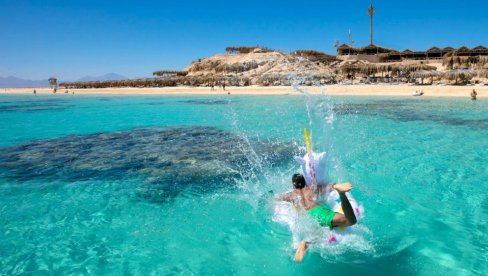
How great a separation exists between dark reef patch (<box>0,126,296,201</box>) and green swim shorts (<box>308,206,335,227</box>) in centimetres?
333

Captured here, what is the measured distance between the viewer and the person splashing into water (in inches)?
139

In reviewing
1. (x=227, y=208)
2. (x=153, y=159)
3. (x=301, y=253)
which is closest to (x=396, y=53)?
(x=153, y=159)

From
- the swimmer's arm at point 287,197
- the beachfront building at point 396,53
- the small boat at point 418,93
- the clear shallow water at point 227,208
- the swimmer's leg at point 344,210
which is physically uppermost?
the beachfront building at point 396,53

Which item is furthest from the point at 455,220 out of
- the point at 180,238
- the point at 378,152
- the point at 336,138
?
the point at 336,138

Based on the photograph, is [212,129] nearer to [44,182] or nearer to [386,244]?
[44,182]

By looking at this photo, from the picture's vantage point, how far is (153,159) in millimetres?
9609

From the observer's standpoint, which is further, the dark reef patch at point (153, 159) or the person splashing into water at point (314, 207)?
the dark reef patch at point (153, 159)

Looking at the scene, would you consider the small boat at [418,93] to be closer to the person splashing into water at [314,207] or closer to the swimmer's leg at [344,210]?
the person splashing into water at [314,207]

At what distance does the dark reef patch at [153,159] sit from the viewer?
773 centimetres

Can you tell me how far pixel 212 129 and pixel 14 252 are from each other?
10.8 meters

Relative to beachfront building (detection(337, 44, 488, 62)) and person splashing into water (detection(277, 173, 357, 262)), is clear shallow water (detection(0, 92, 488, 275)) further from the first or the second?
beachfront building (detection(337, 44, 488, 62))

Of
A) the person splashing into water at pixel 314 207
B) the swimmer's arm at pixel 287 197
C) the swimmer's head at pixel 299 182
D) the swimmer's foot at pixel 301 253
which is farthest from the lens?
the swimmer's arm at pixel 287 197

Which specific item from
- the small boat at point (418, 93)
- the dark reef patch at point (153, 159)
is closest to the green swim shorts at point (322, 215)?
the dark reef patch at point (153, 159)

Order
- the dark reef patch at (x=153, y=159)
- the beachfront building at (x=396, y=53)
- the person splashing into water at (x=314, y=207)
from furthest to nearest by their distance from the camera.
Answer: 1. the beachfront building at (x=396, y=53)
2. the dark reef patch at (x=153, y=159)
3. the person splashing into water at (x=314, y=207)
